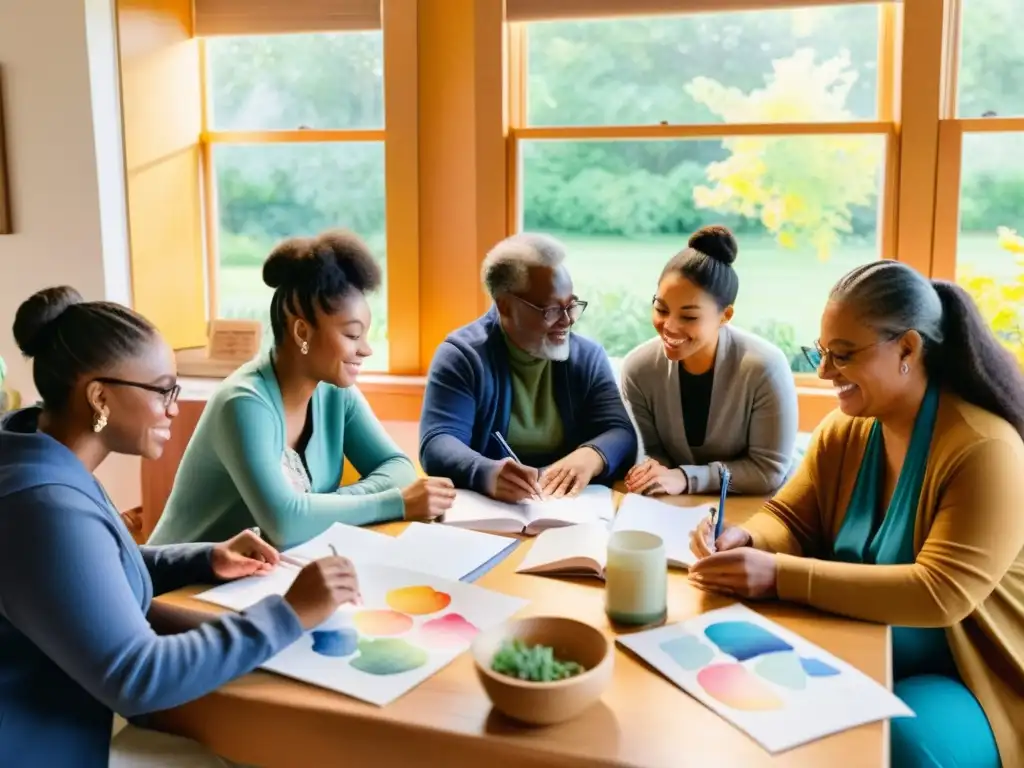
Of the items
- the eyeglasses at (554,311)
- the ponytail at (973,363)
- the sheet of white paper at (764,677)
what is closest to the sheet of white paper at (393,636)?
the sheet of white paper at (764,677)

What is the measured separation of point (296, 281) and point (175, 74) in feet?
6.26

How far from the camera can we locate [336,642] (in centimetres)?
122

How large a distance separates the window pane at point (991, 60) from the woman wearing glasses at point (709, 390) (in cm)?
116

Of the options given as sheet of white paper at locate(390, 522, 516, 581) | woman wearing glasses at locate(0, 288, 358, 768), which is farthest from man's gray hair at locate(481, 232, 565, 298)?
woman wearing glasses at locate(0, 288, 358, 768)

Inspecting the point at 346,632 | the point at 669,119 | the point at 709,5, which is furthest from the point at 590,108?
the point at 346,632

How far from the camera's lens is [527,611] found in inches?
52.3

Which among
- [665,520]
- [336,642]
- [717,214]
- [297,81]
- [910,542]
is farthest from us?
[297,81]

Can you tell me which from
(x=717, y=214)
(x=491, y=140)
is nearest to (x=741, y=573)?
(x=717, y=214)

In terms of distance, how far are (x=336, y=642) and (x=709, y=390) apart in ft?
3.85

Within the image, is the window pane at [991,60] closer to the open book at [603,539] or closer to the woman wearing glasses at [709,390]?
the woman wearing glasses at [709,390]

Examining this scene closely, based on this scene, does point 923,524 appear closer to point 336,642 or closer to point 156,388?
point 336,642

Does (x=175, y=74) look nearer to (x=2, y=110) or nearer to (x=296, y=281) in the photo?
(x=2, y=110)

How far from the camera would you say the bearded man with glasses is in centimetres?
214

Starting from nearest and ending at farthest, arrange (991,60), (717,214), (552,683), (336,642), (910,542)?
(552,683) < (336,642) < (910,542) < (991,60) < (717,214)
